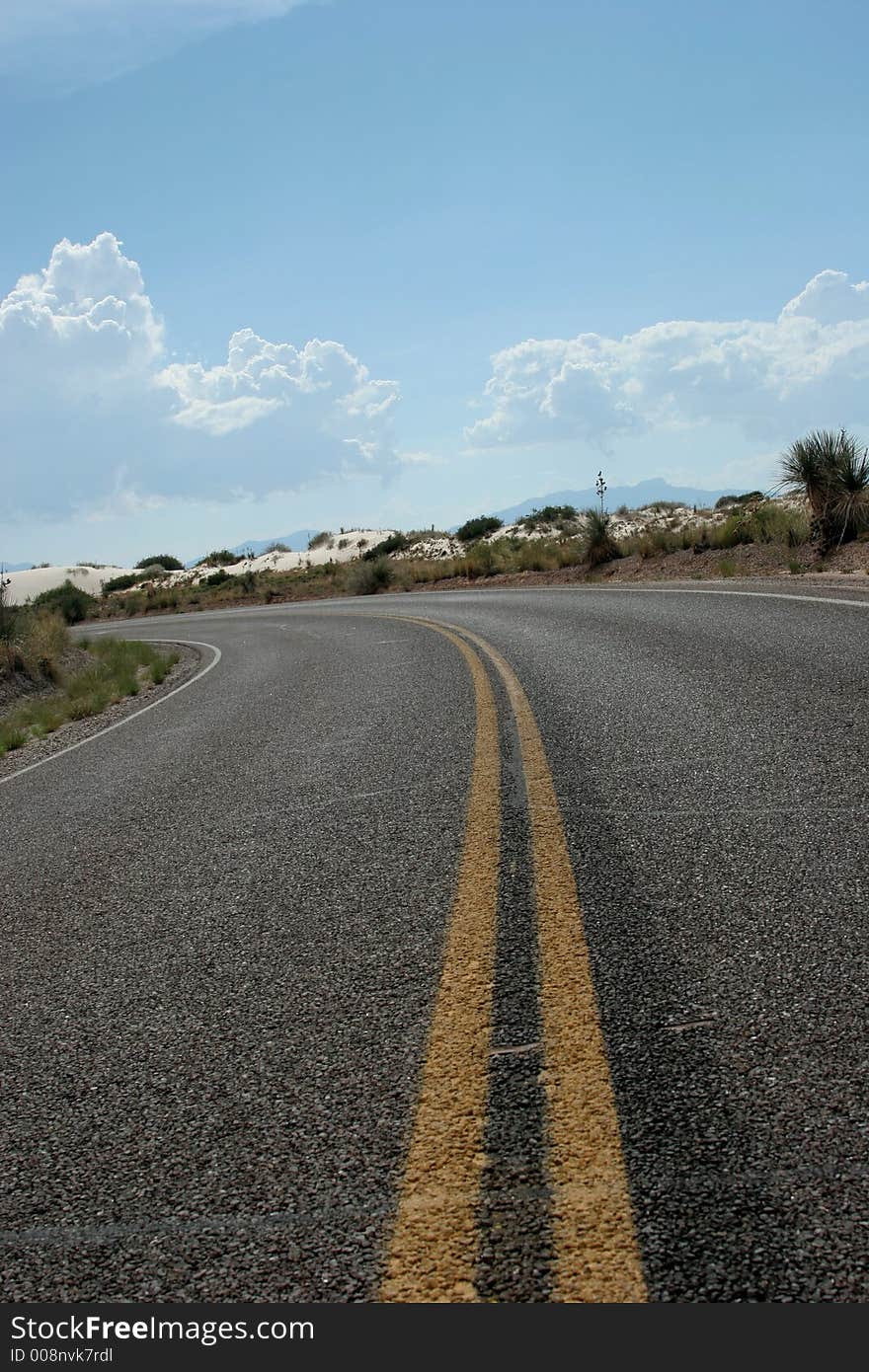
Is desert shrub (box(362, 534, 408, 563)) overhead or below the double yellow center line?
overhead

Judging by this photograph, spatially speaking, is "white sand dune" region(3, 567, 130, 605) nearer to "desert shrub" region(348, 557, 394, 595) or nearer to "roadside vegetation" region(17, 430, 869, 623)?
"roadside vegetation" region(17, 430, 869, 623)

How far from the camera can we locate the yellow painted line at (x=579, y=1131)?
1899 millimetres

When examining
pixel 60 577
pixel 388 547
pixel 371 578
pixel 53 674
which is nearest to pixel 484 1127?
pixel 53 674

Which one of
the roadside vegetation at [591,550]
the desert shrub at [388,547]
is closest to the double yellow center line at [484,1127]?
the roadside vegetation at [591,550]

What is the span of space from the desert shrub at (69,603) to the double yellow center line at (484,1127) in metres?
46.8

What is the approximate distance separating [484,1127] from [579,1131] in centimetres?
21

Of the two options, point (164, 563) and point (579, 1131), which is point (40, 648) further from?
point (164, 563)

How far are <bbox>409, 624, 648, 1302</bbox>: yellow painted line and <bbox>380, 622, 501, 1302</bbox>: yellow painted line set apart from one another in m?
0.16

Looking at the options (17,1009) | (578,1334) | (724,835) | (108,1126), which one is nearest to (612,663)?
(724,835)

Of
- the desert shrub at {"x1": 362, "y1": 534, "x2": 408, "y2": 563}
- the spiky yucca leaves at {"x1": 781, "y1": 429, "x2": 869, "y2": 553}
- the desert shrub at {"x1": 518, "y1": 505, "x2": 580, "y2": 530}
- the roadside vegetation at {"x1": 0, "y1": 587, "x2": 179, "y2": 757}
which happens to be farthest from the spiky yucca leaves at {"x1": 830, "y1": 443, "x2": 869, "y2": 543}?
the desert shrub at {"x1": 362, "y1": 534, "x2": 408, "y2": 563}

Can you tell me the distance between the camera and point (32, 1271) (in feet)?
6.95

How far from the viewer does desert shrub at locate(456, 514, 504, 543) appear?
55.3 metres

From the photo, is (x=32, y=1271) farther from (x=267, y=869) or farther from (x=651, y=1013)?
(x=267, y=869)

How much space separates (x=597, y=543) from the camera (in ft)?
99.0
